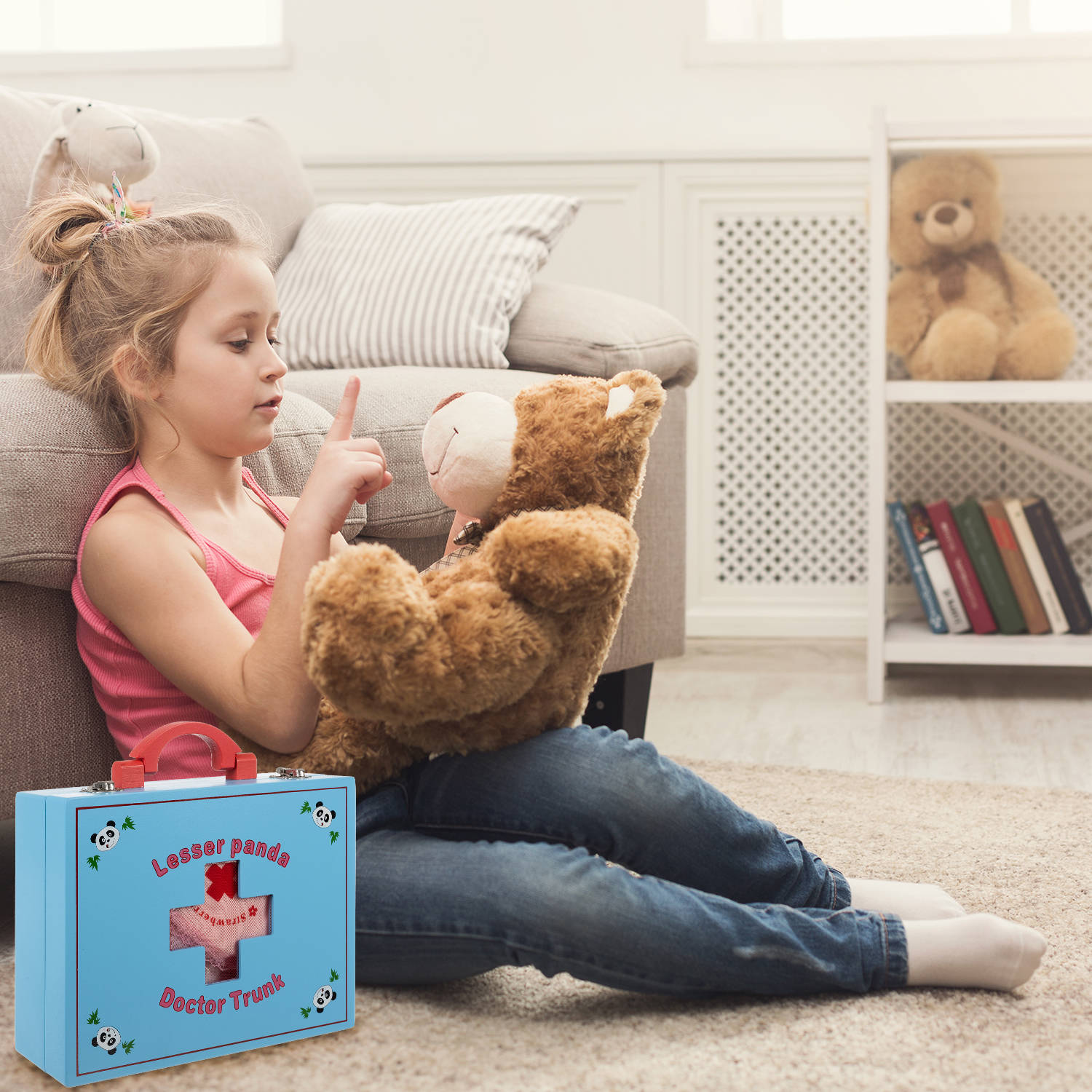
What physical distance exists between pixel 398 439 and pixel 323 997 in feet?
1.79

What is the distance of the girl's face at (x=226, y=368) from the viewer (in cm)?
88

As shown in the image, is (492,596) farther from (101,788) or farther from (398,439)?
(398,439)

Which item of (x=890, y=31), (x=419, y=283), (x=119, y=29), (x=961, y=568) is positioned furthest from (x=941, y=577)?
(x=119, y=29)

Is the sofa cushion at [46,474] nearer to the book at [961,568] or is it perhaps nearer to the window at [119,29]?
the book at [961,568]

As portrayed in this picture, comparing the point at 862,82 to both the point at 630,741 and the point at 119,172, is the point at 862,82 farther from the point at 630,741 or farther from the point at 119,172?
the point at 630,741

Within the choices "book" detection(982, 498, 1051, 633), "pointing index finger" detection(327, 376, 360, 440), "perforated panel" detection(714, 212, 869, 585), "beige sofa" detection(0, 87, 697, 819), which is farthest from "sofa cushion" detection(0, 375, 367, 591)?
"perforated panel" detection(714, 212, 869, 585)

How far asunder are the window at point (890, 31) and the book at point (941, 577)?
2.82 feet

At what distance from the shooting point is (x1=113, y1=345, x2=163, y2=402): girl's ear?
2.89 feet

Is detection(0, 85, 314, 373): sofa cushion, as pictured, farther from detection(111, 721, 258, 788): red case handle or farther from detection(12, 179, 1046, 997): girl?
detection(111, 721, 258, 788): red case handle

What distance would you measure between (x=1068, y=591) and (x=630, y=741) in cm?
132

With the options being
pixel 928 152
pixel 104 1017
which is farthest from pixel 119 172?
pixel 928 152

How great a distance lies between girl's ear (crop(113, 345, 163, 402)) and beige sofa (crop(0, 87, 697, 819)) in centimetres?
4

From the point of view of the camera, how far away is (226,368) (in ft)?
2.88

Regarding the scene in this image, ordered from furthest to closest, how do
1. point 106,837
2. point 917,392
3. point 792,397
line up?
point 792,397 < point 917,392 < point 106,837
